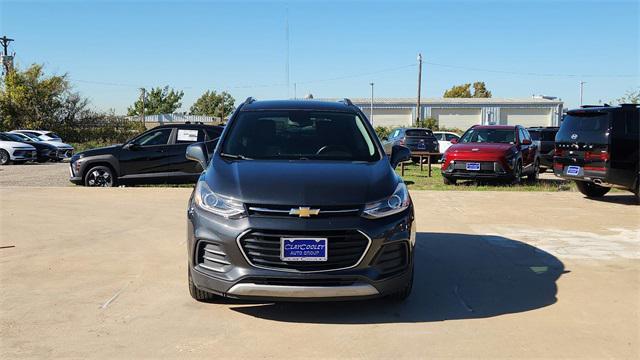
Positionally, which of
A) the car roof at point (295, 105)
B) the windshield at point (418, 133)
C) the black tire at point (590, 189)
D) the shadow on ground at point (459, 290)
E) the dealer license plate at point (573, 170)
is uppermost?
the car roof at point (295, 105)

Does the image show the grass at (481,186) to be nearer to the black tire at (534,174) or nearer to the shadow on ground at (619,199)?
the black tire at (534,174)

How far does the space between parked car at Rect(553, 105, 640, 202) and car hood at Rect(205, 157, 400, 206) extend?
7.61 metres

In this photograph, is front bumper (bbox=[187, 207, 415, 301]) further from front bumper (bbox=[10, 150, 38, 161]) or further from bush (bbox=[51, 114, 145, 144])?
bush (bbox=[51, 114, 145, 144])

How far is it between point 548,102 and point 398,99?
54.6ft

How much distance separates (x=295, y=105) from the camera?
6070 millimetres

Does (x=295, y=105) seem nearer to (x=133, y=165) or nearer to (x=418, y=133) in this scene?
(x=133, y=165)

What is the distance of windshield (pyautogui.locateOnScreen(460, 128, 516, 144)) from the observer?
1576 centimetres

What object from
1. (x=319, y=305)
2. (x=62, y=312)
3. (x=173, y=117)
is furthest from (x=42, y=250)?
(x=173, y=117)

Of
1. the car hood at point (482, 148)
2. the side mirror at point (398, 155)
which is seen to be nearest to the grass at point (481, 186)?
the car hood at point (482, 148)

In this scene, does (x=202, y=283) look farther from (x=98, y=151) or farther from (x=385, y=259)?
(x=98, y=151)

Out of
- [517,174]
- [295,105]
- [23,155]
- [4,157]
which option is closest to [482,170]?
[517,174]

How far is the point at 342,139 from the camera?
5.64m

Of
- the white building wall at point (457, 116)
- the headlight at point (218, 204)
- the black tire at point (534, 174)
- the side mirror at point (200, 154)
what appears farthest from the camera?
the white building wall at point (457, 116)

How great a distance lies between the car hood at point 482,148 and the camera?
48.3 ft
